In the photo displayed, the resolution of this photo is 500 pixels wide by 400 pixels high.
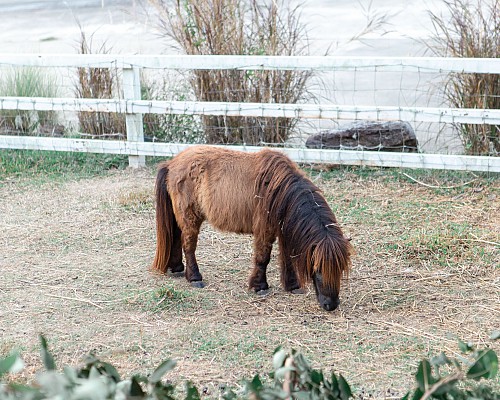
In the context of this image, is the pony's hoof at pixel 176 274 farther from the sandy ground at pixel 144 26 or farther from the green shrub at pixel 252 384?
the sandy ground at pixel 144 26

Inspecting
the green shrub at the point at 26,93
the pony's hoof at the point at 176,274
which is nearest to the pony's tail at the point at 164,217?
the pony's hoof at the point at 176,274

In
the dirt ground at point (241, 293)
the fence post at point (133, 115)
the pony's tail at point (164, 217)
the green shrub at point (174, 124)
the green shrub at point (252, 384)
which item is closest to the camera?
the green shrub at point (252, 384)

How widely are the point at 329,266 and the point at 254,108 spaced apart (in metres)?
3.35

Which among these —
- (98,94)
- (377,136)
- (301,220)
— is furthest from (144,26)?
(301,220)

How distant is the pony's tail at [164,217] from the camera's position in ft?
18.1

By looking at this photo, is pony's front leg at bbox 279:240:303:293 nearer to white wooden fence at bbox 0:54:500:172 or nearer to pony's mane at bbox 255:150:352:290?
pony's mane at bbox 255:150:352:290

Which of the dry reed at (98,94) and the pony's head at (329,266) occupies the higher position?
the dry reed at (98,94)

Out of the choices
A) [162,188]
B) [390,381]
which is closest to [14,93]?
[162,188]

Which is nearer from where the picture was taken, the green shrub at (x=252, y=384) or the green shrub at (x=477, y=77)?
the green shrub at (x=252, y=384)

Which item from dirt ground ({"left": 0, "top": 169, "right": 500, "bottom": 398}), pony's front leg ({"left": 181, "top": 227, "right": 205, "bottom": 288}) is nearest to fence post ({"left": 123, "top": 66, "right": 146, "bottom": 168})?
dirt ground ({"left": 0, "top": 169, "right": 500, "bottom": 398})

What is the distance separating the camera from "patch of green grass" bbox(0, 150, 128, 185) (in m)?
8.24

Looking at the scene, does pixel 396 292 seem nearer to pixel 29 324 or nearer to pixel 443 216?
pixel 443 216

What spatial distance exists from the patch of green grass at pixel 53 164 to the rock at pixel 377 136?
8.65ft

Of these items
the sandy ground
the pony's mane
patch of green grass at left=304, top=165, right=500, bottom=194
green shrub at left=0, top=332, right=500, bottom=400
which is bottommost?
patch of green grass at left=304, top=165, right=500, bottom=194
